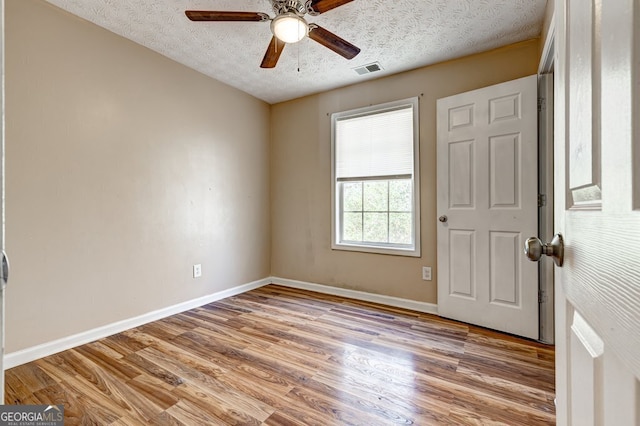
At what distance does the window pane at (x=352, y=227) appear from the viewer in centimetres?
345

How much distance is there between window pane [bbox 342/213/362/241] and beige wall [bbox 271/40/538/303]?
19cm

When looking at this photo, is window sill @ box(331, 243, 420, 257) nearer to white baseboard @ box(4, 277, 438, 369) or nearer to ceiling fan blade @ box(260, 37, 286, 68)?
white baseboard @ box(4, 277, 438, 369)

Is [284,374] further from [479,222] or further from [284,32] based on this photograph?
[284,32]

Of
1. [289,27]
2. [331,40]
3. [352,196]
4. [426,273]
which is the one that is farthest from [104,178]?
[426,273]

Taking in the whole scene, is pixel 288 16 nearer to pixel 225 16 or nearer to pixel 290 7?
pixel 290 7

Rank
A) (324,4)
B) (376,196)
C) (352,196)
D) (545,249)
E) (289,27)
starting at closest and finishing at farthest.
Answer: (545,249) < (324,4) < (289,27) < (376,196) < (352,196)

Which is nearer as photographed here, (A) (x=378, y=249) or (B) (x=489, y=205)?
(B) (x=489, y=205)

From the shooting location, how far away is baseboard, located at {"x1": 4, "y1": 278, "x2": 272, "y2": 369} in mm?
1949

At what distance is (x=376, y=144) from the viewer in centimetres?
327

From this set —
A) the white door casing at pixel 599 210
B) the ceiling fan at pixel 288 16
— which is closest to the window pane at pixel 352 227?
the ceiling fan at pixel 288 16

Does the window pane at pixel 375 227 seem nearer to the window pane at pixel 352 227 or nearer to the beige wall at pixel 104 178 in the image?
the window pane at pixel 352 227

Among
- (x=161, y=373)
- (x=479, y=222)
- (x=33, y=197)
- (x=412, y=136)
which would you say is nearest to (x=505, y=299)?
(x=479, y=222)

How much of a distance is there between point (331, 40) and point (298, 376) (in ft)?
7.18

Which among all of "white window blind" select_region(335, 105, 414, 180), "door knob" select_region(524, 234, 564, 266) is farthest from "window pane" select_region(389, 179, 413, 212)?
"door knob" select_region(524, 234, 564, 266)
